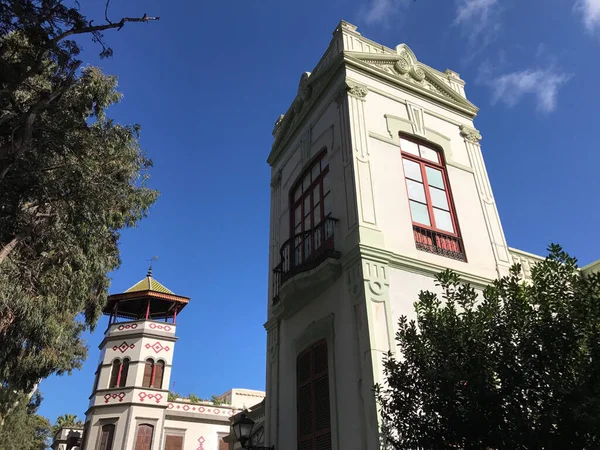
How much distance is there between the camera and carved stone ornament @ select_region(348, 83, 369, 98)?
406 inches

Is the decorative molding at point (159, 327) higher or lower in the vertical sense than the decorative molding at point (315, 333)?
higher

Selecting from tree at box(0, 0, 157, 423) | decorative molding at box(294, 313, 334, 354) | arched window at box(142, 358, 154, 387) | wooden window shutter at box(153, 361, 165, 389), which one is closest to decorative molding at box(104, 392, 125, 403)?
arched window at box(142, 358, 154, 387)

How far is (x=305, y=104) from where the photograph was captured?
1218 centimetres

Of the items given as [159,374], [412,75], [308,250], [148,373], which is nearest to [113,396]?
[148,373]

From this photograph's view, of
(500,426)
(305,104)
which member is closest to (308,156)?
(305,104)

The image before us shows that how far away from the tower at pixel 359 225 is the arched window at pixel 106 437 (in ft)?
53.6

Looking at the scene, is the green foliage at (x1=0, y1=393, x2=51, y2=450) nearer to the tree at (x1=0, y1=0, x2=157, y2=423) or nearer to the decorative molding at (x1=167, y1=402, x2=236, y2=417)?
the decorative molding at (x1=167, y1=402, x2=236, y2=417)

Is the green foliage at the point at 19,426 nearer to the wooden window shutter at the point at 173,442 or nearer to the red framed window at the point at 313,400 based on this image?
the wooden window shutter at the point at 173,442

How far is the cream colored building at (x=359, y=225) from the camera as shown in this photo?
770 cm

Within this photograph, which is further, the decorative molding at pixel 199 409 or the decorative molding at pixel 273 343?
the decorative molding at pixel 199 409

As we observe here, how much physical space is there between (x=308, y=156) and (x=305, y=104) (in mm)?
1767

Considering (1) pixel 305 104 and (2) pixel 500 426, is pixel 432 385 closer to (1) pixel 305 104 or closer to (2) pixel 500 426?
(2) pixel 500 426

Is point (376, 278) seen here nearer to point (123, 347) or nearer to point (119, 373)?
point (119, 373)

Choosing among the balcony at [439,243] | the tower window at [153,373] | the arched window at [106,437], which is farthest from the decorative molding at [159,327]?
the balcony at [439,243]
